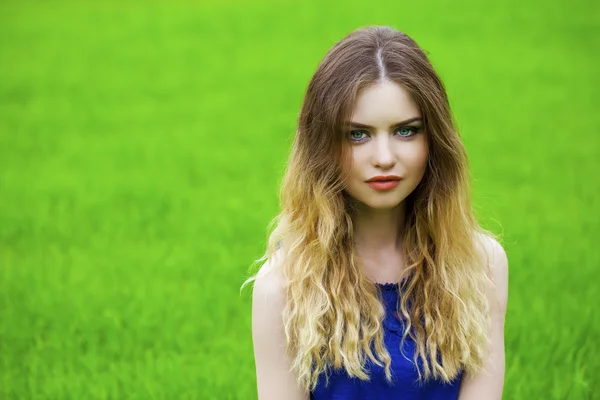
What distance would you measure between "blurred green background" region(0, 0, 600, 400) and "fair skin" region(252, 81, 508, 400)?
3.92 feet

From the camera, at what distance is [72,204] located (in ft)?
25.1

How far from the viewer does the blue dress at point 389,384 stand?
2.88 meters

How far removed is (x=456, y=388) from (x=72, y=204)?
5128mm

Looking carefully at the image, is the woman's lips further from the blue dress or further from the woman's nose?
the blue dress

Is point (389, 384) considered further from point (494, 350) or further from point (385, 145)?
point (385, 145)

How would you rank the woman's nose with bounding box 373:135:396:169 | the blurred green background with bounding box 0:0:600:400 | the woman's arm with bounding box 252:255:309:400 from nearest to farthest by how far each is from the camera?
the woman's nose with bounding box 373:135:396:169
the woman's arm with bounding box 252:255:309:400
the blurred green background with bounding box 0:0:600:400

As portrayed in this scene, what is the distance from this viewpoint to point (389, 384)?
2.88 metres

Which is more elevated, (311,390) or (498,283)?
(498,283)

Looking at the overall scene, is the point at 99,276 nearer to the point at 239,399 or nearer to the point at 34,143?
the point at 239,399

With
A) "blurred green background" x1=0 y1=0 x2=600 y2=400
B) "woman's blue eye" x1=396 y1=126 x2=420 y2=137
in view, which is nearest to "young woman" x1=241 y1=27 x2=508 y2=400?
"woman's blue eye" x1=396 y1=126 x2=420 y2=137

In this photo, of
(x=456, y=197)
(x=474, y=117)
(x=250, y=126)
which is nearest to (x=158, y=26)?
(x=250, y=126)

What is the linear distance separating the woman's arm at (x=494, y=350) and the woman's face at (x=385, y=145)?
0.38m

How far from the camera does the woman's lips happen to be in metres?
2.83

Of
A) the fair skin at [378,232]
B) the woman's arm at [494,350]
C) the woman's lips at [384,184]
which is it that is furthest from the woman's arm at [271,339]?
the woman's arm at [494,350]
